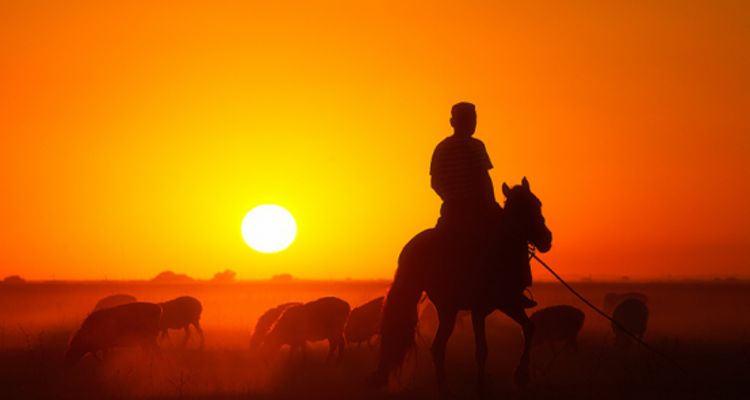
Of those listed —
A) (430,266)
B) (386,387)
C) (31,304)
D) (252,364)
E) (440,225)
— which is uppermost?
(440,225)

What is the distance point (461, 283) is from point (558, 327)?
30.8 ft

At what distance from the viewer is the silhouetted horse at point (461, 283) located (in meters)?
7.49

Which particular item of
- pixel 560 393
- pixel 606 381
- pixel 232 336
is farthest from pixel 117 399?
pixel 232 336

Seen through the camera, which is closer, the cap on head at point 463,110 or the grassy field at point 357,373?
the cap on head at point 463,110

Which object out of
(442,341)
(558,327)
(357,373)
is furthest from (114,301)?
(442,341)

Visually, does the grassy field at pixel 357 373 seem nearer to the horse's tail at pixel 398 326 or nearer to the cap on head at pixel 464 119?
the horse's tail at pixel 398 326

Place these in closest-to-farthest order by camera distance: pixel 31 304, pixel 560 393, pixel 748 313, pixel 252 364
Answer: pixel 560 393
pixel 252 364
pixel 748 313
pixel 31 304

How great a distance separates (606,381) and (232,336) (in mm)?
13319

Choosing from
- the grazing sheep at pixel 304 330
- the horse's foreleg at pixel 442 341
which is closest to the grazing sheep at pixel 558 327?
the grazing sheep at pixel 304 330

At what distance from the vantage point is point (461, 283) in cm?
752

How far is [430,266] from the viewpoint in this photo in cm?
781

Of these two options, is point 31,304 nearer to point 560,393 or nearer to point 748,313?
point 560,393

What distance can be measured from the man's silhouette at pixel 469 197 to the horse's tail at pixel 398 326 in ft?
3.04

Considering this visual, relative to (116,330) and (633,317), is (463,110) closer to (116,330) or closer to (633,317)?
(116,330)
